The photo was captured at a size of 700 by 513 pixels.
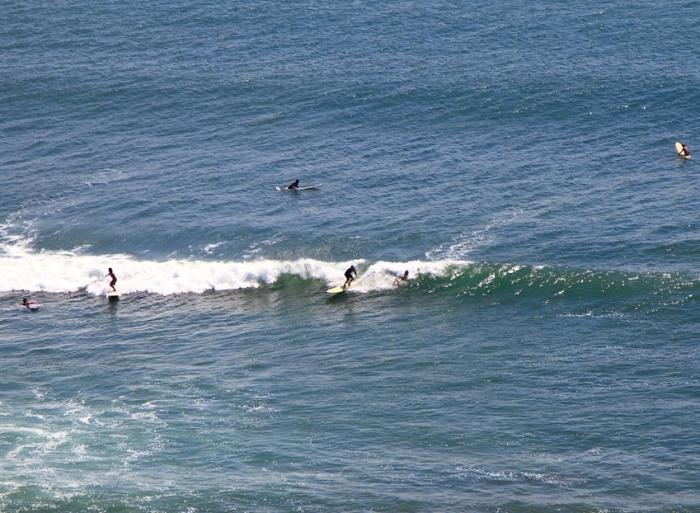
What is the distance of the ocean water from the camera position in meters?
53.6

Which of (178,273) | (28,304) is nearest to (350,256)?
(178,273)

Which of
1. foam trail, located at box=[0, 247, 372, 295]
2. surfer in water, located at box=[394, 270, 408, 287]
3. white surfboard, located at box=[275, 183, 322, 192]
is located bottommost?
surfer in water, located at box=[394, 270, 408, 287]

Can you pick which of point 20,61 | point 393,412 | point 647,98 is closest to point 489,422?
point 393,412

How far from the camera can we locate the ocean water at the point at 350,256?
53.6 m

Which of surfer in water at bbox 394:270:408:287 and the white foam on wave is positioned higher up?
the white foam on wave

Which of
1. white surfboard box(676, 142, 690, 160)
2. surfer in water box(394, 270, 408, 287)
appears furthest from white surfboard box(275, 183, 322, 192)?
white surfboard box(676, 142, 690, 160)

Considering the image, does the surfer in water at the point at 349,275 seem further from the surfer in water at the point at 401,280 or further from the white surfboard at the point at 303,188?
the white surfboard at the point at 303,188

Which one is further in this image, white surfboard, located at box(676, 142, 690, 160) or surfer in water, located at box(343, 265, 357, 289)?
white surfboard, located at box(676, 142, 690, 160)

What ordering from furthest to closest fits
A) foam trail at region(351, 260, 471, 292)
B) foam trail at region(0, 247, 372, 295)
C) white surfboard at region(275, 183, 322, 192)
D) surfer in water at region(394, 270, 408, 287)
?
white surfboard at region(275, 183, 322, 192)
foam trail at region(0, 247, 372, 295)
foam trail at region(351, 260, 471, 292)
surfer in water at region(394, 270, 408, 287)

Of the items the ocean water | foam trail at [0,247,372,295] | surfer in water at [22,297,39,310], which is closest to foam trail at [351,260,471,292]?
the ocean water

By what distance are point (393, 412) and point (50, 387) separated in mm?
18311

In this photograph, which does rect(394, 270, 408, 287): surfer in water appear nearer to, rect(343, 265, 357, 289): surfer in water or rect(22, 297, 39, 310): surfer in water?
rect(343, 265, 357, 289): surfer in water

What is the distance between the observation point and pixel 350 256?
7856 centimetres

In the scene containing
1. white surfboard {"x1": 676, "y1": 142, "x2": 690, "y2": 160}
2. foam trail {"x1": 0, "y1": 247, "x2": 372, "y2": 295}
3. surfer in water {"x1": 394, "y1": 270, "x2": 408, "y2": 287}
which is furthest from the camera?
white surfboard {"x1": 676, "y1": 142, "x2": 690, "y2": 160}
